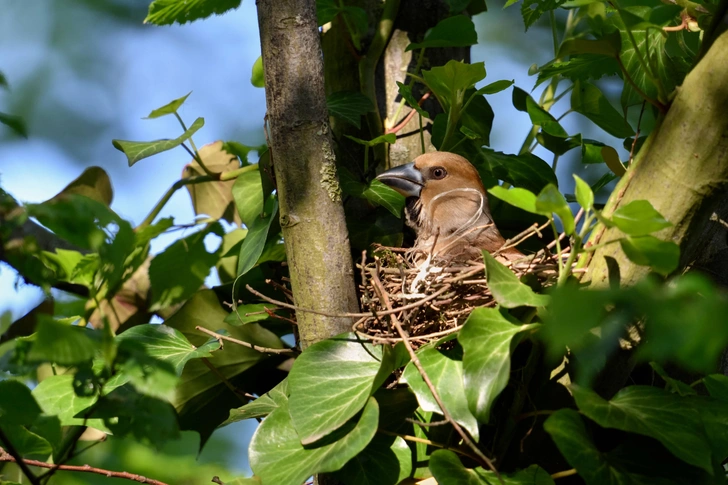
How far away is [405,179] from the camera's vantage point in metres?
2.74

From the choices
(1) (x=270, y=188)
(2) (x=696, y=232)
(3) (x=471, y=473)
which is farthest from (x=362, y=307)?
(2) (x=696, y=232)

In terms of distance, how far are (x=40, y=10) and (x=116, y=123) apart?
1516 mm

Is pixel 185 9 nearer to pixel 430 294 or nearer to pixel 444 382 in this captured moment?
pixel 430 294

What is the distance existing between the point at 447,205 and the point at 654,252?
163 centimetres

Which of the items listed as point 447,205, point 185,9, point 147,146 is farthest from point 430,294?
point 185,9

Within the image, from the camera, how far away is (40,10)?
8.45m

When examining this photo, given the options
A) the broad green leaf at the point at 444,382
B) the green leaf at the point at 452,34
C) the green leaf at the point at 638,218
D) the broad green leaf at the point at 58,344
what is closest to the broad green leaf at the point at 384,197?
the green leaf at the point at 452,34

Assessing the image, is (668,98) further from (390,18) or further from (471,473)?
(390,18)

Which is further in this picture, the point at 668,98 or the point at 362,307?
the point at 362,307

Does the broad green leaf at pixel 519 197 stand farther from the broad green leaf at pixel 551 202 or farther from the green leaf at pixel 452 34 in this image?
the green leaf at pixel 452 34

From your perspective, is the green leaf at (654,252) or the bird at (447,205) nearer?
the green leaf at (654,252)

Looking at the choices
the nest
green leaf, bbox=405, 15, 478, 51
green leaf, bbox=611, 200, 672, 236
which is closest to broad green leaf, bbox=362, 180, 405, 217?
the nest

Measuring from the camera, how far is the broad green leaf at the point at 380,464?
1756 mm

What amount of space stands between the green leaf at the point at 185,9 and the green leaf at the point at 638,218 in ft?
6.21
